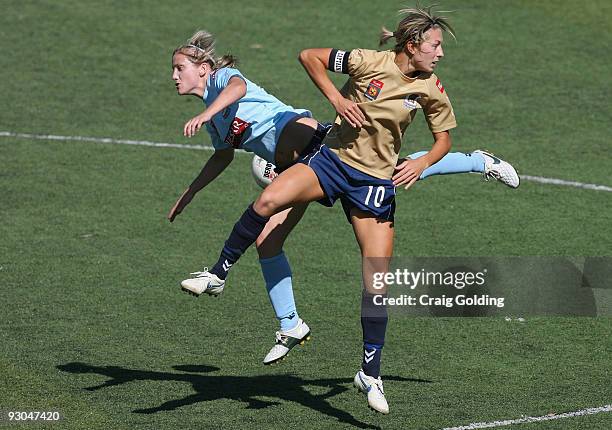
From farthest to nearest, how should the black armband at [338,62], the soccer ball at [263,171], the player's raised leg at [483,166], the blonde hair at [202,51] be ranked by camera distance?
1. the player's raised leg at [483,166]
2. the soccer ball at [263,171]
3. the blonde hair at [202,51]
4. the black armband at [338,62]

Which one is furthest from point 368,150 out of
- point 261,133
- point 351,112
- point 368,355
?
point 368,355

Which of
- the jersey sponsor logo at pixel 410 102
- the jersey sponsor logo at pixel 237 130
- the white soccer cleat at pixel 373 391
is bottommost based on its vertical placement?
the white soccer cleat at pixel 373 391

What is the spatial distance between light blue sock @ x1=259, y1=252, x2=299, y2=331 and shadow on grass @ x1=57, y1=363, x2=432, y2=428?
Result: 1.85 ft

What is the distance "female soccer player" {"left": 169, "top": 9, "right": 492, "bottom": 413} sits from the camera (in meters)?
9.70

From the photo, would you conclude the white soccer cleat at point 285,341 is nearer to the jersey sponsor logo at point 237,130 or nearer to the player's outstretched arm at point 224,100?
the jersey sponsor logo at point 237,130

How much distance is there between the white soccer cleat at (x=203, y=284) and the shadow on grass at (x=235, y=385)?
43.7 inches

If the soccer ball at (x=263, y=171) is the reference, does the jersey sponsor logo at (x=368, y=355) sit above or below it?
below

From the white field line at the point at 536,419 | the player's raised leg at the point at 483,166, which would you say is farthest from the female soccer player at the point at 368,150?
the player's raised leg at the point at 483,166

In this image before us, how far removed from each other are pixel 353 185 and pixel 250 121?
1.16 meters

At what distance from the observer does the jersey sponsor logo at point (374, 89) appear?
9.71 m

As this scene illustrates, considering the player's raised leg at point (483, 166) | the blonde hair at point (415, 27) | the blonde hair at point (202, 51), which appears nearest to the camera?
the blonde hair at point (415, 27)

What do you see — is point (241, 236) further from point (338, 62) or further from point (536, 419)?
point (536, 419)

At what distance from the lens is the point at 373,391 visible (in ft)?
32.2

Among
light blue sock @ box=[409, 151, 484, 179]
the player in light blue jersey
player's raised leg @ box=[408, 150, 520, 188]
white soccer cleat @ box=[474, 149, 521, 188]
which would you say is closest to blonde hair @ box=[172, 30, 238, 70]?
the player in light blue jersey
